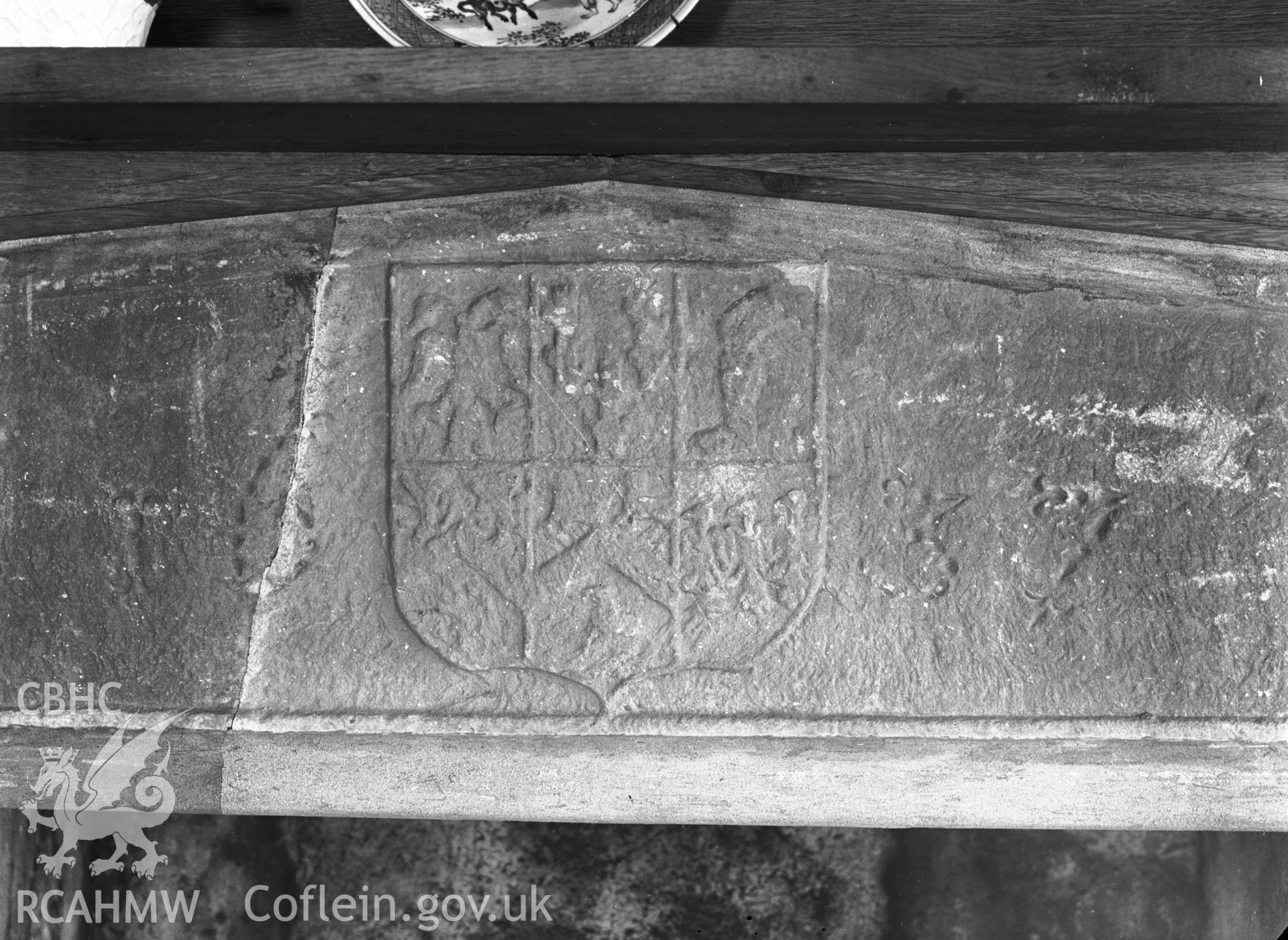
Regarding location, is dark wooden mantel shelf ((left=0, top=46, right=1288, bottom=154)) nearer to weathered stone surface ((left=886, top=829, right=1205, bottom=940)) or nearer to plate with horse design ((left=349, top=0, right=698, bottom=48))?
plate with horse design ((left=349, top=0, right=698, bottom=48))

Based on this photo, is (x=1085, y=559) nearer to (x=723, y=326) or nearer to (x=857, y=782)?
(x=857, y=782)

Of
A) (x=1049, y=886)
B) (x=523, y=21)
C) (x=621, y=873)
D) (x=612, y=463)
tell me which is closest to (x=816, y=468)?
(x=612, y=463)

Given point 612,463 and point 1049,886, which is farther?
point 1049,886

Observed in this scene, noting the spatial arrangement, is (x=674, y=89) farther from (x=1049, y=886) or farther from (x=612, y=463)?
A: (x=1049, y=886)

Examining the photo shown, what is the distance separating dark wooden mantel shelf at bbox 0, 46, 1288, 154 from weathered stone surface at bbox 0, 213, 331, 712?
0.90 ft

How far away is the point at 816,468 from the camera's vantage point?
5.10 feet

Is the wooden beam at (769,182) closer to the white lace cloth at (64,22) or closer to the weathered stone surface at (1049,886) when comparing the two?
the white lace cloth at (64,22)

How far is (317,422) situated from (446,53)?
618 mm

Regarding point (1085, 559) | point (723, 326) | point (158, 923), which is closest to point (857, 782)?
point (1085, 559)

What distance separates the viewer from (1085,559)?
156 centimetres

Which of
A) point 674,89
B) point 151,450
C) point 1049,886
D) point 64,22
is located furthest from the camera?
point 1049,886

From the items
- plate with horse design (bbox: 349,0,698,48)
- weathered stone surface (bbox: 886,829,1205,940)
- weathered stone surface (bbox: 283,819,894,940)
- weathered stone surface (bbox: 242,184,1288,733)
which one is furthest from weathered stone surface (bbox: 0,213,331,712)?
weathered stone surface (bbox: 886,829,1205,940)

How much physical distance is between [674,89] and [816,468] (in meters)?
0.61

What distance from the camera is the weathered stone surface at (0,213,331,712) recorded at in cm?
160
